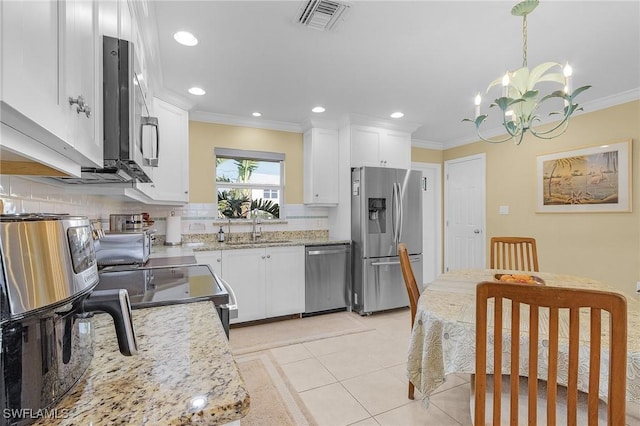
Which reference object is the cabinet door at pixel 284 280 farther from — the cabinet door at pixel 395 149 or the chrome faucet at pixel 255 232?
the cabinet door at pixel 395 149

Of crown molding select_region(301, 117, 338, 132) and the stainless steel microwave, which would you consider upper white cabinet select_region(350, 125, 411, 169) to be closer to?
crown molding select_region(301, 117, 338, 132)

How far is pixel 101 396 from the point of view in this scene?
566 mm

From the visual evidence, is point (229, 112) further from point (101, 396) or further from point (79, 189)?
point (101, 396)

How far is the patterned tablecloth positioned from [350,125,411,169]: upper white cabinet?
2.44 m

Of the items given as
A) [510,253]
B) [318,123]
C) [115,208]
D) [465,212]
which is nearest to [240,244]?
[115,208]

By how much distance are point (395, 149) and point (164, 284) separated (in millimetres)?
3435

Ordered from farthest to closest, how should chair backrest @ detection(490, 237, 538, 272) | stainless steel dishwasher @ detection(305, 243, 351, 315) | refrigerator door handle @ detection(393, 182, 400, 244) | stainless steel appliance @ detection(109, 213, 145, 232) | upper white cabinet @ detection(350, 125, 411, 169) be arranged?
upper white cabinet @ detection(350, 125, 411, 169) → refrigerator door handle @ detection(393, 182, 400, 244) → stainless steel dishwasher @ detection(305, 243, 351, 315) → chair backrest @ detection(490, 237, 538, 272) → stainless steel appliance @ detection(109, 213, 145, 232)

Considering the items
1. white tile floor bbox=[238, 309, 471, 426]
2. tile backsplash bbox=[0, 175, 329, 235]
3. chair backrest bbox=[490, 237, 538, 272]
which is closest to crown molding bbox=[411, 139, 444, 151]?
tile backsplash bbox=[0, 175, 329, 235]

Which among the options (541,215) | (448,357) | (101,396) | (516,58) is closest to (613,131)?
(541,215)

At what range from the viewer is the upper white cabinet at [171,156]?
9.35 feet

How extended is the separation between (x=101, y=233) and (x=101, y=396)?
1423 mm

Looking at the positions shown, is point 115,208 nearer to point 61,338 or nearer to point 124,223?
point 124,223

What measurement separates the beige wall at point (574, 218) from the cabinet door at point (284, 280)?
9.10ft

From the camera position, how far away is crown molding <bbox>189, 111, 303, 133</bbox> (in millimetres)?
3620
